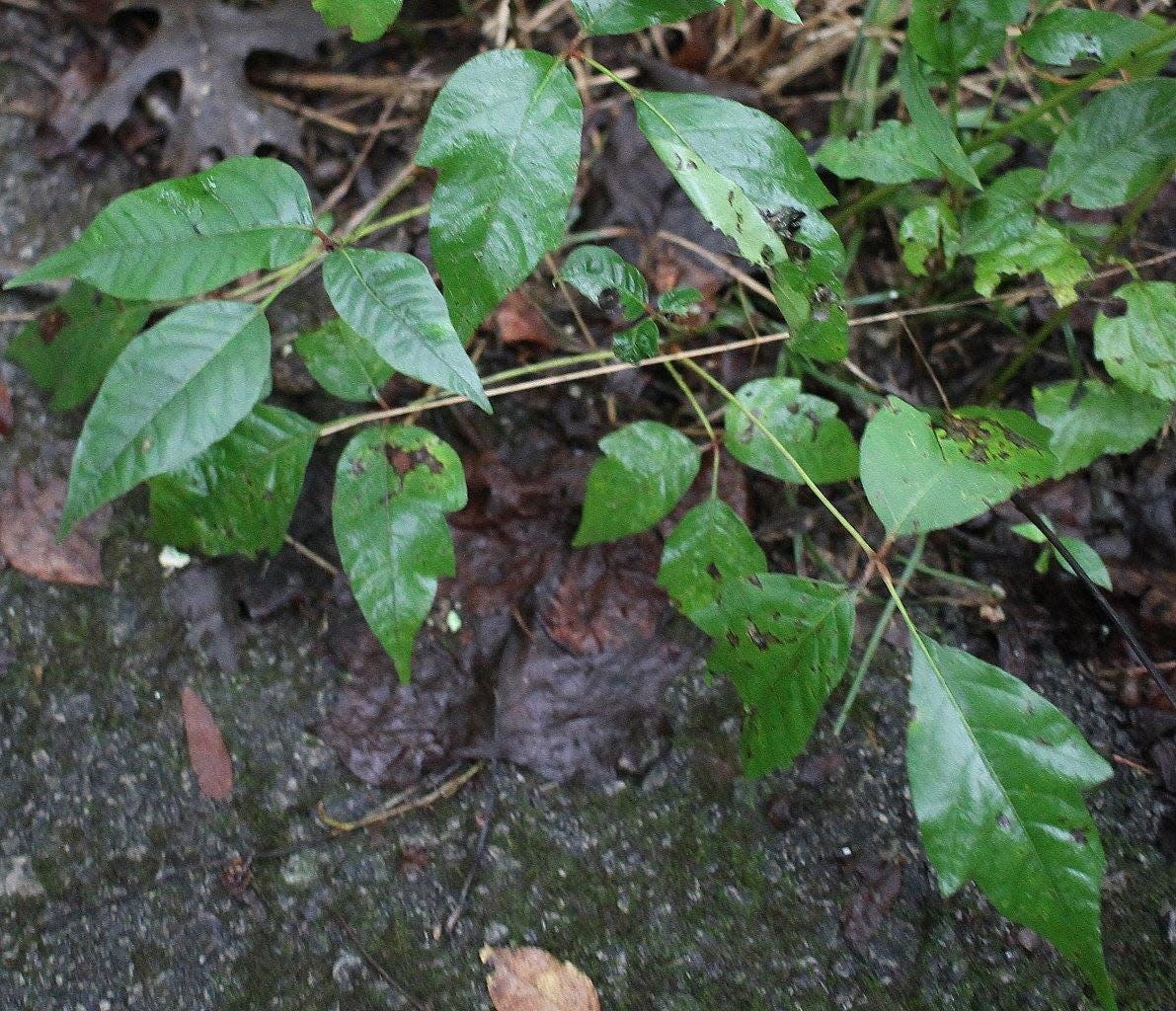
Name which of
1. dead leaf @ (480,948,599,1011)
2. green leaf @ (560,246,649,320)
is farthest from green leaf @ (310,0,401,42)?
dead leaf @ (480,948,599,1011)

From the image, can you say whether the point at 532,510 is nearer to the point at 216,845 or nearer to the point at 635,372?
the point at 635,372

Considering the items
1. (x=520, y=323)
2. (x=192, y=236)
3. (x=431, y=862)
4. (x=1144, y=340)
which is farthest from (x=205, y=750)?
(x=1144, y=340)

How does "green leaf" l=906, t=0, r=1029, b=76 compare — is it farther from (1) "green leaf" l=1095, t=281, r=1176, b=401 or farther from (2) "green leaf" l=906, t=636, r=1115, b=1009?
(2) "green leaf" l=906, t=636, r=1115, b=1009

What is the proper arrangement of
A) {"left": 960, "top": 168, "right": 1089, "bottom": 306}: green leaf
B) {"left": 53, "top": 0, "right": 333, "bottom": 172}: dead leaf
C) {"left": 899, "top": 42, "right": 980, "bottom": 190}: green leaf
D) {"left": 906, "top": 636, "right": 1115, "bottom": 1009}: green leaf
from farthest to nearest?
{"left": 53, "top": 0, "right": 333, "bottom": 172}: dead leaf < {"left": 960, "top": 168, "right": 1089, "bottom": 306}: green leaf < {"left": 899, "top": 42, "right": 980, "bottom": 190}: green leaf < {"left": 906, "top": 636, "right": 1115, "bottom": 1009}: green leaf

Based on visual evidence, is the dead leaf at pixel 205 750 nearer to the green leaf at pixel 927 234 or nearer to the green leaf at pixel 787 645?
the green leaf at pixel 787 645

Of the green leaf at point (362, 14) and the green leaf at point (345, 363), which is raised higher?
the green leaf at point (362, 14)

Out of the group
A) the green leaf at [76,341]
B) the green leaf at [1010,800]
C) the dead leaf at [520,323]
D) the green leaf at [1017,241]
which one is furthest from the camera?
the dead leaf at [520,323]

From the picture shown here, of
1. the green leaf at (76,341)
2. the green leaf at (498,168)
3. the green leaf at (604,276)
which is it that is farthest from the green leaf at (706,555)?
the green leaf at (76,341)
